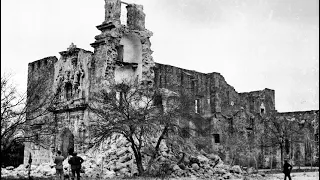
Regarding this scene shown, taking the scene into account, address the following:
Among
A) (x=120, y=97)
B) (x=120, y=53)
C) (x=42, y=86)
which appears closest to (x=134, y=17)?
(x=120, y=53)

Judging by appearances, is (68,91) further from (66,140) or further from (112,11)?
(112,11)

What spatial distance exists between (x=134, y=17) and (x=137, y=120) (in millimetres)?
9200

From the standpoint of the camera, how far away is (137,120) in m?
24.8

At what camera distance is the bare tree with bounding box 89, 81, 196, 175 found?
2483cm

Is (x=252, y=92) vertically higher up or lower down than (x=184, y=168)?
higher up

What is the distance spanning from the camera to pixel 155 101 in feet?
96.8

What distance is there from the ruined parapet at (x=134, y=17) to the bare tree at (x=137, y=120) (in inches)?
188

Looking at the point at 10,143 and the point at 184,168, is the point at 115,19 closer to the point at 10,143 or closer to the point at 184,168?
the point at 184,168

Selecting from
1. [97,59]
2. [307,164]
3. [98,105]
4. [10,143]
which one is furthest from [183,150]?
[307,164]

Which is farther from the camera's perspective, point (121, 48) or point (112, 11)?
point (121, 48)

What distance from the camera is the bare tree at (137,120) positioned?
977 inches

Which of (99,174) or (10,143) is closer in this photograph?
Result: (10,143)

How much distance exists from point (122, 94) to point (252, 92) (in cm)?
2374

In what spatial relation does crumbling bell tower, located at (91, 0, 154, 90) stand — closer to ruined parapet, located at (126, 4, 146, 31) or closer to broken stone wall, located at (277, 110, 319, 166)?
ruined parapet, located at (126, 4, 146, 31)
